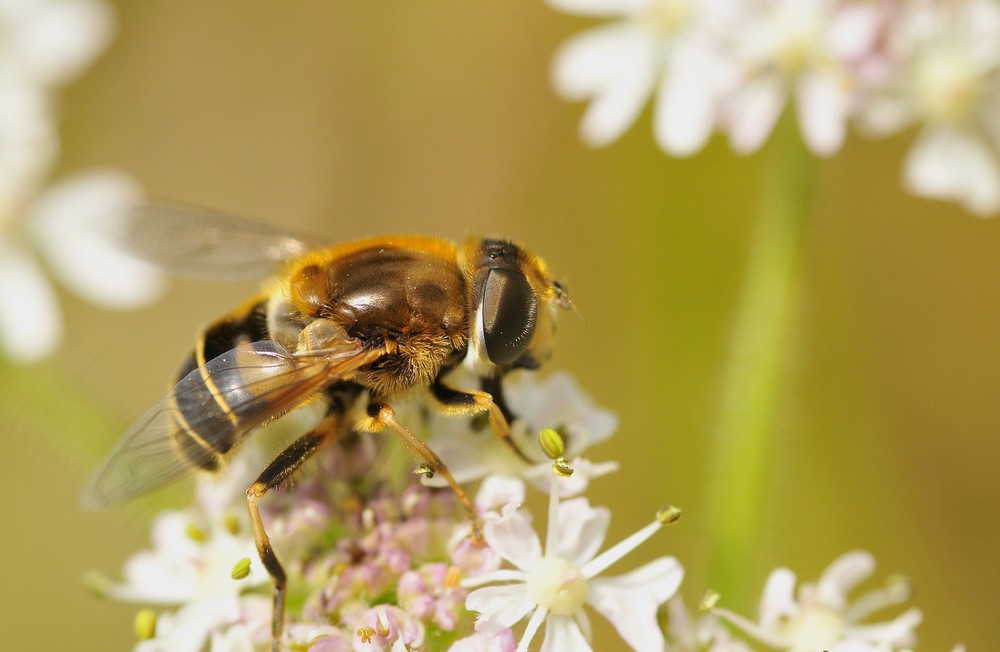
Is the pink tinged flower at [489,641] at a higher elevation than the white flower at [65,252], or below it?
below

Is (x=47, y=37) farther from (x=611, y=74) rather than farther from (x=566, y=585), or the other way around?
(x=566, y=585)

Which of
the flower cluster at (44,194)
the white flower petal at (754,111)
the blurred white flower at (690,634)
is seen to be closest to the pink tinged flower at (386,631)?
the blurred white flower at (690,634)

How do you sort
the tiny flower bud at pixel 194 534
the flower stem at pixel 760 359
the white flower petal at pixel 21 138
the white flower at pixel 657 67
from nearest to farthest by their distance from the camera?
the tiny flower bud at pixel 194 534 → the flower stem at pixel 760 359 → the white flower at pixel 657 67 → the white flower petal at pixel 21 138

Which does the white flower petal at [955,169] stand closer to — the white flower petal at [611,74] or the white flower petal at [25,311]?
the white flower petal at [611,74]

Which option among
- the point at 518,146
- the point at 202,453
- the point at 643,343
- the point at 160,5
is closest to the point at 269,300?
the point at 202,453

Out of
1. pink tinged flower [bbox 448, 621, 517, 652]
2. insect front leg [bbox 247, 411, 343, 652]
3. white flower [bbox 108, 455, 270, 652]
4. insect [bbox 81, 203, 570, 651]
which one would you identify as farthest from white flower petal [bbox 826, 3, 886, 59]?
white flower [bbox 108, 455, 270, 652]

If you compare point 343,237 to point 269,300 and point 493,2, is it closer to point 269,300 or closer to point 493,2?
point 493,2

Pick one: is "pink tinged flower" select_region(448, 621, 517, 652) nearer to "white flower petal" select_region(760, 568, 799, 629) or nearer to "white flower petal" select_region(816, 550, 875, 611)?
"white flower petal" select_region(760, 568, 799, 629)
